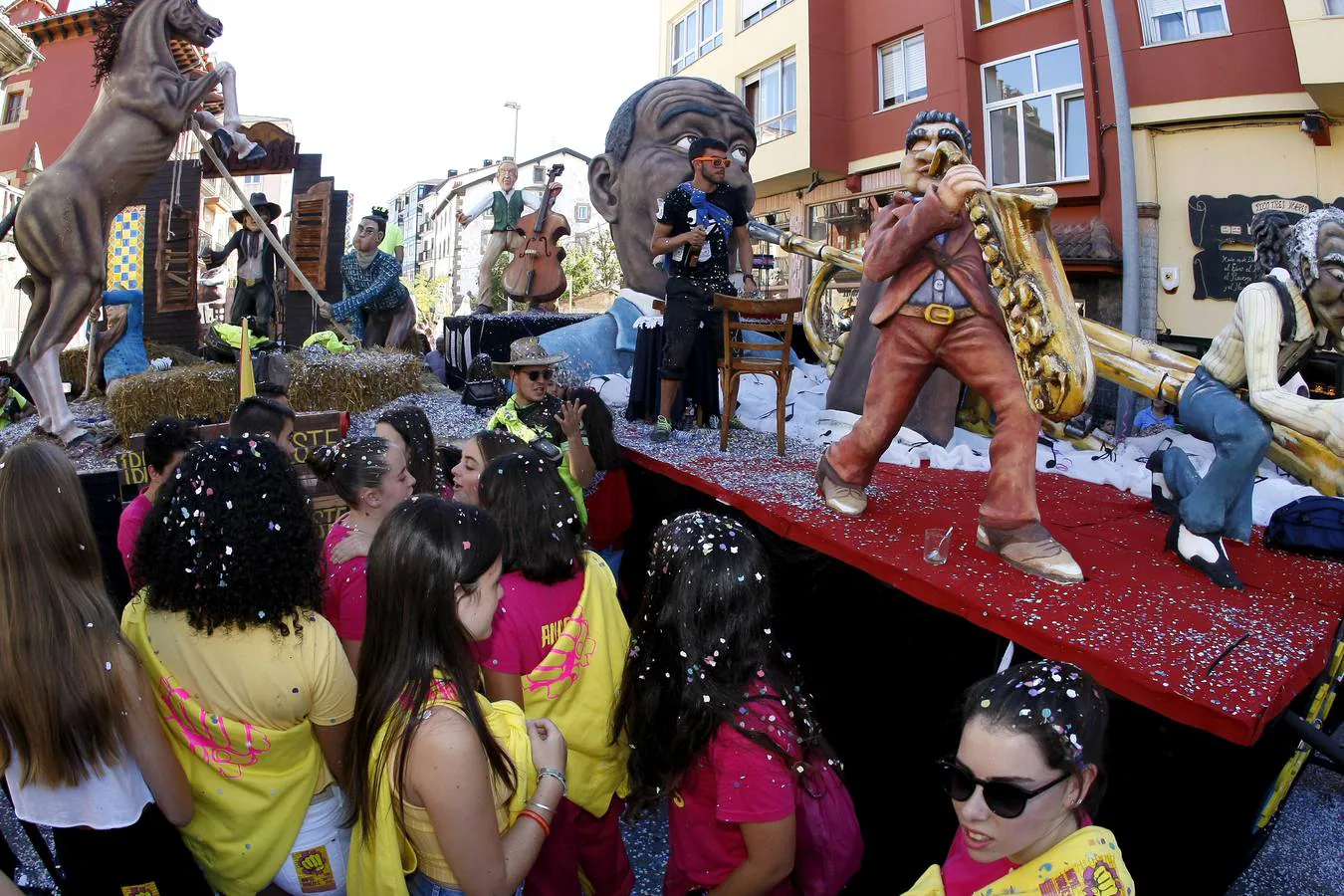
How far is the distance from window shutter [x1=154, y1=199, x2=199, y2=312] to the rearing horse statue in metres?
3.14

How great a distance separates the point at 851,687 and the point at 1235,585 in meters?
1.19

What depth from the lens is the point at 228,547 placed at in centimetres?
159

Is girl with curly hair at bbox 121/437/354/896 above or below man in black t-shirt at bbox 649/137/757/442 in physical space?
below

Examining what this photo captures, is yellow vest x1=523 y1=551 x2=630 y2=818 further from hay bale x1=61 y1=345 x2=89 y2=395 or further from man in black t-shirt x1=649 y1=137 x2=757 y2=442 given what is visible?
hay bale x1=61 y1=345 x2=89 y2=395

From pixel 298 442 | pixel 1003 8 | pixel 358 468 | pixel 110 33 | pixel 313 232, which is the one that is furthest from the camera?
pixel 1003 8

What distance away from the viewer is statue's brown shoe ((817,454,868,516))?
3057mm

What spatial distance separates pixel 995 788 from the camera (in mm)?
1234

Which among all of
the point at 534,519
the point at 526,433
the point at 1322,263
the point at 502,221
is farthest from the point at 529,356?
the point at 502,221

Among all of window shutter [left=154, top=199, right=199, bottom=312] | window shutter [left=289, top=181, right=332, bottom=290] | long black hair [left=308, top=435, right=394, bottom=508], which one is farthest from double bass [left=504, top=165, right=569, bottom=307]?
long black hair [left=308, top=435, right=394, bottom=508]

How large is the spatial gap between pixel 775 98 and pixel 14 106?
15.4 meters

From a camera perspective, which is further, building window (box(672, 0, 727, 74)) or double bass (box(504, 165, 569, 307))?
building window (box(672, 0, 727, 74))

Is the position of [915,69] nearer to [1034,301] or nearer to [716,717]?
[1034,301]

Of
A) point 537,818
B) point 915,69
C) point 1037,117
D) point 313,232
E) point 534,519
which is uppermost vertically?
point 915,69

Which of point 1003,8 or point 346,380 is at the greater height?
point 1003,8
